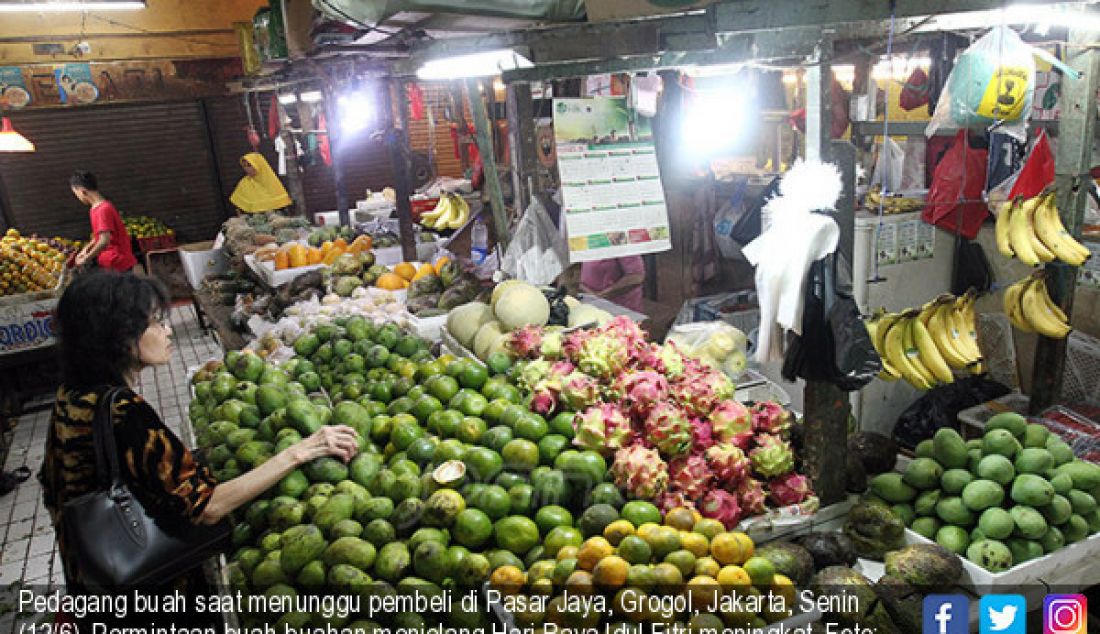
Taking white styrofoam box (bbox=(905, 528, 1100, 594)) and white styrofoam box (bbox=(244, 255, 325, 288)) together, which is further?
white styrofoam box (bbox=(244, 255, 325, 288))

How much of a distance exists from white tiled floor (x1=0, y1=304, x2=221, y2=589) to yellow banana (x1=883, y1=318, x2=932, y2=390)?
167 inches

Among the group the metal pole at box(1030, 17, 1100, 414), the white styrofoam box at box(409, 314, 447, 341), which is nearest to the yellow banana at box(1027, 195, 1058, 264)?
the metal pole at box(1030, 17, 1100, 414)

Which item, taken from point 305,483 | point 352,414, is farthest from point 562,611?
point 352,414

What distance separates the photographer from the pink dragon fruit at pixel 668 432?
8.48 ft

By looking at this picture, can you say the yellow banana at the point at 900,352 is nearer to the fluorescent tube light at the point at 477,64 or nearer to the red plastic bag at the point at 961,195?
the red plastic bag at the point at 961,195

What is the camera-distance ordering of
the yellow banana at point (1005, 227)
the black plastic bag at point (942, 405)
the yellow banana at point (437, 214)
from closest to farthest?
1. the yellow banana at point (1005, 227)
2. the black plastic bag at point (942, 405)
3. the yellow banana at point (437, 214)

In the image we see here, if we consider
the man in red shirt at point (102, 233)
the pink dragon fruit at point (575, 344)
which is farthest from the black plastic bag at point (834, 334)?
the man in red shirt at point (102, 233)

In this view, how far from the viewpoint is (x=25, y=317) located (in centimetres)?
727

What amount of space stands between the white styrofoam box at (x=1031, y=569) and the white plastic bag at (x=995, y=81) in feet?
6.06

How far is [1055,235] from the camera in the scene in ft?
13.1

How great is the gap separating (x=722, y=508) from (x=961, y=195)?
3.54 m

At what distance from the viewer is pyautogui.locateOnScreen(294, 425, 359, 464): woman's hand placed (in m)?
2.69

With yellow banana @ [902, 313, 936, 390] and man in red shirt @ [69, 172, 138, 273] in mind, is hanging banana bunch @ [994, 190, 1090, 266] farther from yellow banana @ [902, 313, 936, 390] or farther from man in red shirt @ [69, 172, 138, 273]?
man in red shirt @ [69, 172, 138, 273]

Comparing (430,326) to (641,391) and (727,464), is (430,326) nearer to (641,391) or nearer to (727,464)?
(641,391)
